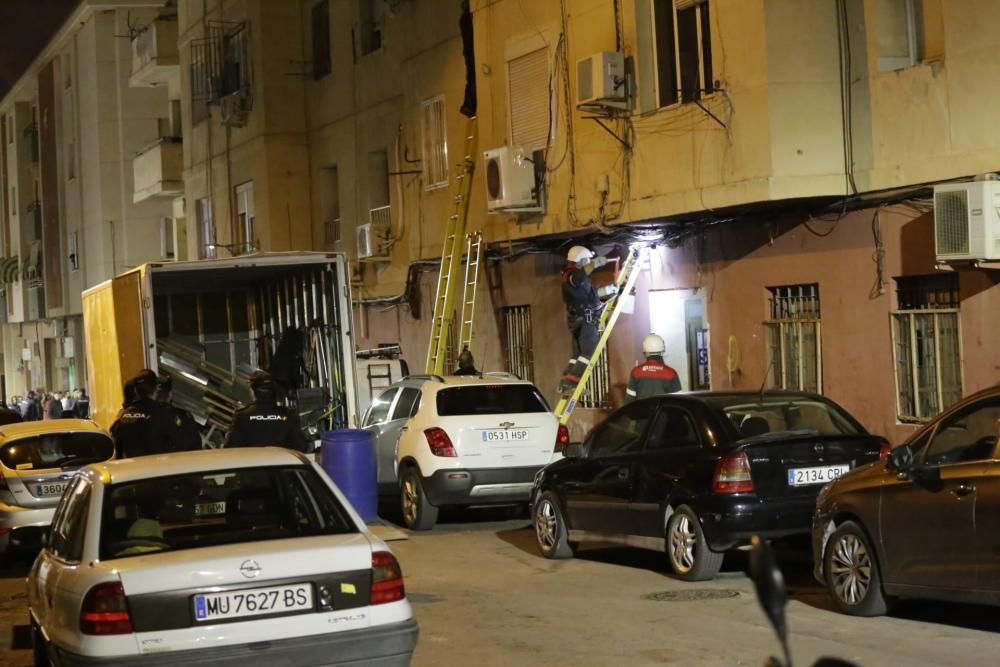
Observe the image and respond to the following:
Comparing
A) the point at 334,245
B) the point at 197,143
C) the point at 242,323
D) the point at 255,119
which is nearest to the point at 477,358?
the point at 242,323

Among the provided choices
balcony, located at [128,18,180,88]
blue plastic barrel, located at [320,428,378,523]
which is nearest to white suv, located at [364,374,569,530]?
blue plastic barrel, located at [320,428,378,523]

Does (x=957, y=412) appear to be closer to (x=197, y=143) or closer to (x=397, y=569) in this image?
(x=397, y=569)

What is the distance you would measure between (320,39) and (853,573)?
73.2ft

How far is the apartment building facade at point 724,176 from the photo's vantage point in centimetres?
1459

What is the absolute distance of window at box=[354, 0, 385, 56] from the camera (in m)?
27.2

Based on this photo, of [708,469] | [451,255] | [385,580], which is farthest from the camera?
[451,255]

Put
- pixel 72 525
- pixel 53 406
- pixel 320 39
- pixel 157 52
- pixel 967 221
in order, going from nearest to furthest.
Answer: pixel 72 525
pixel 967 221
pixel 320 39
pixel 53 406
pixel 157 52

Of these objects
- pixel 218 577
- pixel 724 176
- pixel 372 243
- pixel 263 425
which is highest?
pixel 372 243

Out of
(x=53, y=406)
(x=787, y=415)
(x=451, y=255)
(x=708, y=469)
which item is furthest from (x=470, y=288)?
(x=53, y=406)

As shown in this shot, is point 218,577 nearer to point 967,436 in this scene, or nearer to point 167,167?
point 967,436

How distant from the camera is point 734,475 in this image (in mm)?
10773

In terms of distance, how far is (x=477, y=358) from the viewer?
24000mm

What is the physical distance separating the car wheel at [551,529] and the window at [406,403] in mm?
2993

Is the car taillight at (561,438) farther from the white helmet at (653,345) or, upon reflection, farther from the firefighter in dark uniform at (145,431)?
the firefighter in dark uniform at (145,431)
